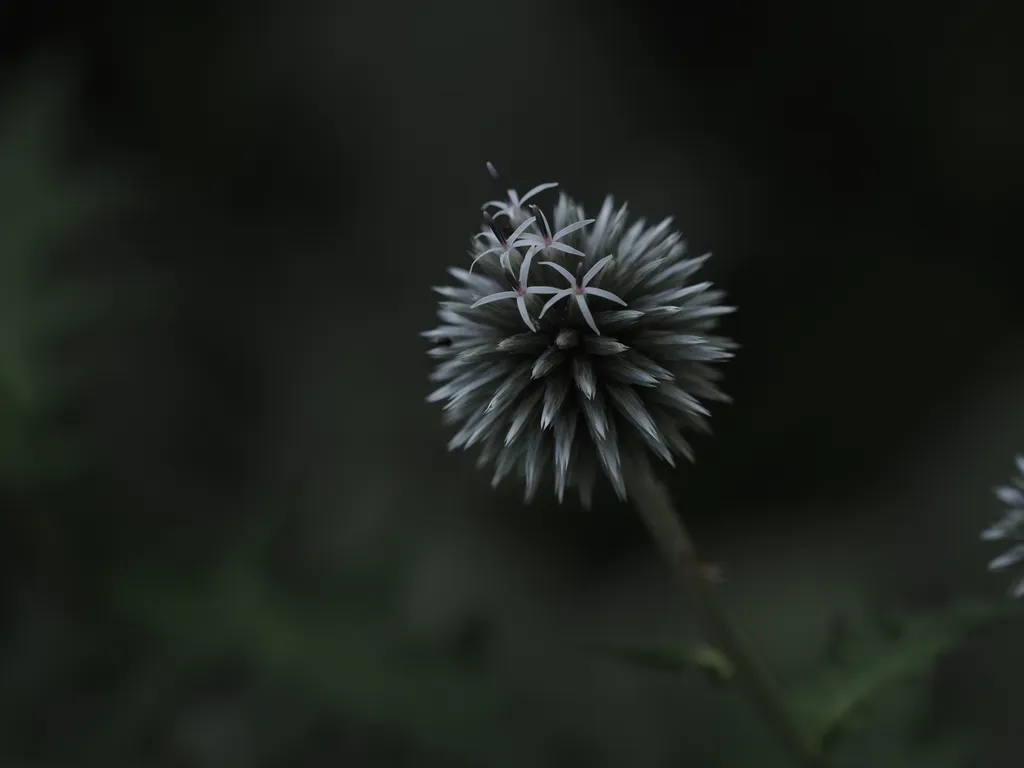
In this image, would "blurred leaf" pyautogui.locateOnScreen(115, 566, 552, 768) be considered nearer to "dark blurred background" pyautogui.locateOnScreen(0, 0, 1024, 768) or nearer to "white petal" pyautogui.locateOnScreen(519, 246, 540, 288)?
"dark blurred background" pyautogui.locateOnScreen(0, 0, 1024, 768)

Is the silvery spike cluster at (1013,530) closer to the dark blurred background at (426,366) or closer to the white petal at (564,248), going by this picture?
the white petal at (564,248)

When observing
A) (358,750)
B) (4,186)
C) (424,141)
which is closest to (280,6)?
(424,141)

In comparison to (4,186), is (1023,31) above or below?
below

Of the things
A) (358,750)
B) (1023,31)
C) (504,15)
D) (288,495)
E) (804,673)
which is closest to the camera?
(288,495)

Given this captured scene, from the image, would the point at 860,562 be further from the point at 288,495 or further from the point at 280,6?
the point at 280,6

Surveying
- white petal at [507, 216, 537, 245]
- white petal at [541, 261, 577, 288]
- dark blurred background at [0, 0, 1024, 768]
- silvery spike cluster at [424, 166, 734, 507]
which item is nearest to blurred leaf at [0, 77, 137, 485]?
dark blurred background at [0, 0, 1024, 768]

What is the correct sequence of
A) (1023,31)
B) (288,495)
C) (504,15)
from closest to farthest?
1. (288,495)
2. (1023,31)
3. (504,15)

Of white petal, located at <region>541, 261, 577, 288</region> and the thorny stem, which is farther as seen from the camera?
the thorny stem

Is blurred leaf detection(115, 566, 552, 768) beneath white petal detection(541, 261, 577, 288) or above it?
beneath
